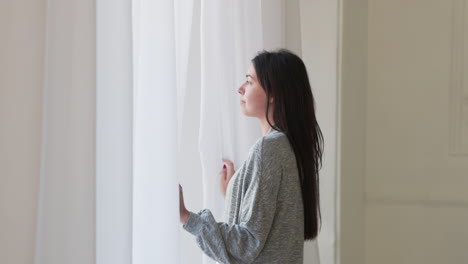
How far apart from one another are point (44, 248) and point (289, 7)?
1.20 meters

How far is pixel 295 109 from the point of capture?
1.53m

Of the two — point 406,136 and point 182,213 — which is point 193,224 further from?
point 406,136

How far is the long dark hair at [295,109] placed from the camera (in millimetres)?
1518

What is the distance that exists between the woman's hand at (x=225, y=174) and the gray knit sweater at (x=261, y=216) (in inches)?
3.3

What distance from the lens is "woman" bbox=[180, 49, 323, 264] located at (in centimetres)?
139

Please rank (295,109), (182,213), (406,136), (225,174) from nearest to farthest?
1. (182,213)
2. (295,109)
3. (225,174)
4. (406,136)

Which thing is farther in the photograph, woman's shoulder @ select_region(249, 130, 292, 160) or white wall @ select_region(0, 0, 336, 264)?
woman's shoulder @ select_region(249, 130, 292, 160)

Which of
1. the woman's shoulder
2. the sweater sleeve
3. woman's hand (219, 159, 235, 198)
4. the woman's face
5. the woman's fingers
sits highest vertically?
the woman's face

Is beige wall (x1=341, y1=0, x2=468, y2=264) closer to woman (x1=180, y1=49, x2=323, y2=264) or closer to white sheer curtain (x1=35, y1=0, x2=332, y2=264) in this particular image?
woman (x1=180, y1=49, x2=323, y2=264)

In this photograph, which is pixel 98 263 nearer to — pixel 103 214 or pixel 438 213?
pixel 103 214

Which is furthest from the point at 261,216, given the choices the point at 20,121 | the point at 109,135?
the point at 20,121

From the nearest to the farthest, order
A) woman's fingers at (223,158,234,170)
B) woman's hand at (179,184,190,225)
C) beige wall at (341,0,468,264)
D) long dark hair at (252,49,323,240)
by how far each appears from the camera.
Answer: woman's hand at (179,184,190,225) < long dark hair at (252,49,323,240) < woman's fingers at (223,158,234,170) < beige wall at (341,0,468,264)

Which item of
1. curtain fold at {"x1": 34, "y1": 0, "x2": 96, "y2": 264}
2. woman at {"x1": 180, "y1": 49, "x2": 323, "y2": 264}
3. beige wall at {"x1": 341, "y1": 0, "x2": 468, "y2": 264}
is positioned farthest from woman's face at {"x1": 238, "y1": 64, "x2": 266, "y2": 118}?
beige wall at {"x1": 341, "y1": 0, "x2": 468, "y2": 264}

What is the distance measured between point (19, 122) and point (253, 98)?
2.31ft
